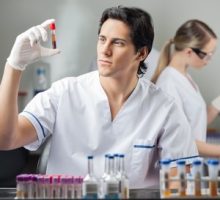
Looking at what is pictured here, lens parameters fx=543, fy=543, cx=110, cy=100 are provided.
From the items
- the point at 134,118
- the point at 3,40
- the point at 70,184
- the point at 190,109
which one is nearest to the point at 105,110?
the point at 134,118

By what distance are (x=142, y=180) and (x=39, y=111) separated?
0.43 meters

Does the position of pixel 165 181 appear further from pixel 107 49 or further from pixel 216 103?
pixel 216 103

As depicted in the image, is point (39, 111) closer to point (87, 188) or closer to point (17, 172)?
point (87, 188)

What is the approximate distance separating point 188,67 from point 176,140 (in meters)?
0.90

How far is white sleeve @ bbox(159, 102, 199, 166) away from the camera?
6.15 feet

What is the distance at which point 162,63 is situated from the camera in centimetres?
270

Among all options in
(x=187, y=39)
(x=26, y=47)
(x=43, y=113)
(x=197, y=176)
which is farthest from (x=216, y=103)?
(x=197, y=176)

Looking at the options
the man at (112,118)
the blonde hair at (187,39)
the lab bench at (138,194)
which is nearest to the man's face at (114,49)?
the man at (112,118)

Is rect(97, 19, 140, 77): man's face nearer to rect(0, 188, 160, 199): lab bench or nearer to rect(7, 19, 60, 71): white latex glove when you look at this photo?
rect(7, 19, 60, 71): white latex glove

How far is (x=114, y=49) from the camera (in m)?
1.89

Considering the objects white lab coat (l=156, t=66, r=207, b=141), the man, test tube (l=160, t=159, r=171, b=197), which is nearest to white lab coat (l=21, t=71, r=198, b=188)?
the man

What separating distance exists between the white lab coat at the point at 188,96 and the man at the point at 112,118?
640 mm

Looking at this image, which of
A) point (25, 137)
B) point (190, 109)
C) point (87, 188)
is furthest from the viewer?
point (190, 109)

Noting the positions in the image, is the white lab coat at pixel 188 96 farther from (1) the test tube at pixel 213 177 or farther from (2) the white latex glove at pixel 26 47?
(1) the test tube at pixel 213 177
